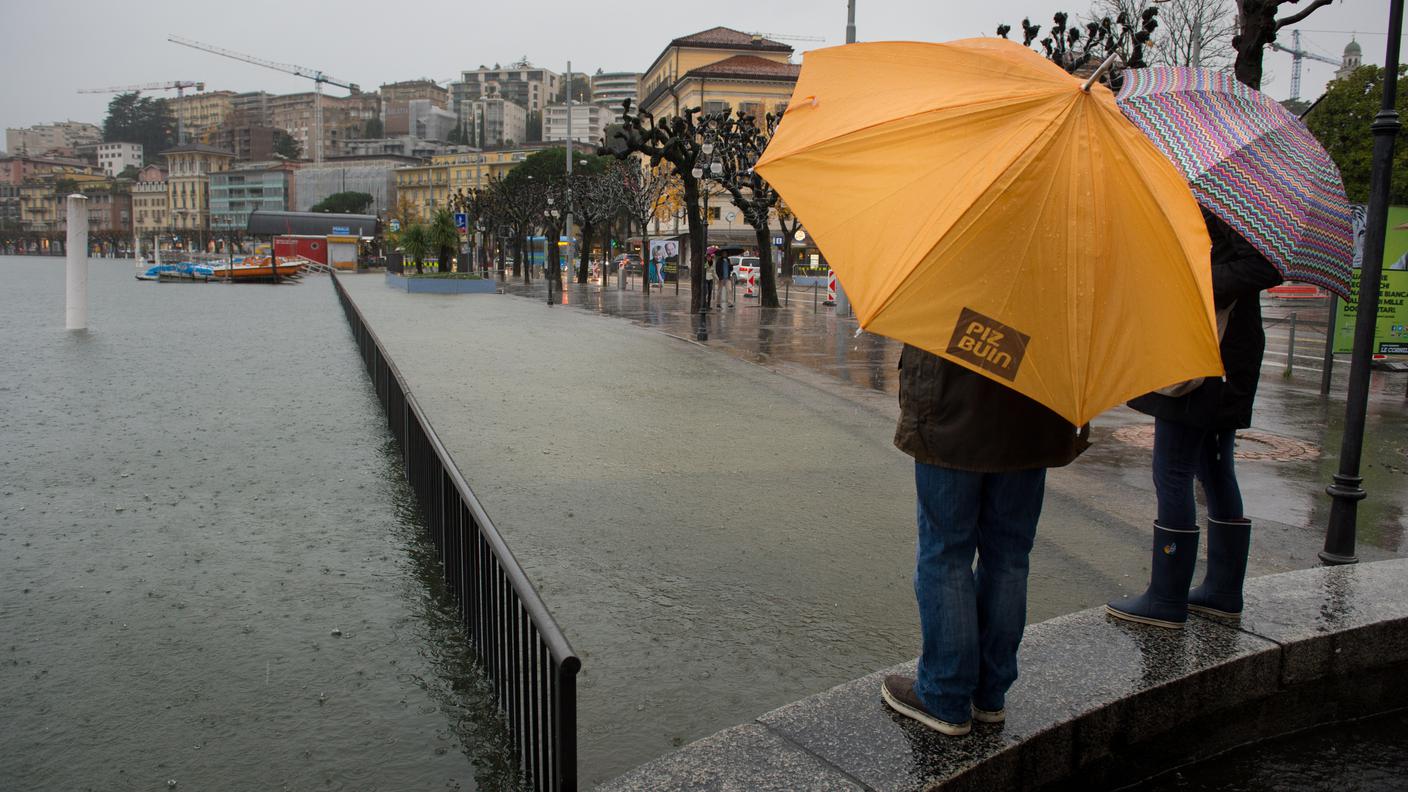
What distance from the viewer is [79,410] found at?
36.2 ft

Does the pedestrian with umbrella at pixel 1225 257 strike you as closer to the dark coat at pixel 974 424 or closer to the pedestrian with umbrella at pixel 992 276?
the pedestrian with umbrella at pixel 992 276

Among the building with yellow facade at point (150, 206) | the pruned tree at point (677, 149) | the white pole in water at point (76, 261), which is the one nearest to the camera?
the white pole in water at point (76, 261)

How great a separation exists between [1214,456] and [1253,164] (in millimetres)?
1083

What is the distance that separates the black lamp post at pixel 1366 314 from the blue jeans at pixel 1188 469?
54.0 inches

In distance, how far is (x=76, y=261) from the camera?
21.1m

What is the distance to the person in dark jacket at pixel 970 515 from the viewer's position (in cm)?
306

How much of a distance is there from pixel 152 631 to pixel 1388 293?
A: 12901 mm

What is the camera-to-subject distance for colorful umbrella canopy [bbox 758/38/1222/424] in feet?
9.22

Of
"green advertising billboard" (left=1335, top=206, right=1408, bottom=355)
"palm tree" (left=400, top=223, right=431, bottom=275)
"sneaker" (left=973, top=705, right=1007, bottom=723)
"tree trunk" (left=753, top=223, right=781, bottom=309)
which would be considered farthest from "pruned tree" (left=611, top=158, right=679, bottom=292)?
"sneaker" (left=973, top=705, right=1007, bottom=723)

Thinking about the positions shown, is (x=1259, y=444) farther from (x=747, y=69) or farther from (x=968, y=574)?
(x=747, y=69)

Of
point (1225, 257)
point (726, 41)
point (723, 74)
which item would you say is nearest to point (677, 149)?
point (1225, 257)

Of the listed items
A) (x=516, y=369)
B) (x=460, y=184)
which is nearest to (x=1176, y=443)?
(x=516, y=369)

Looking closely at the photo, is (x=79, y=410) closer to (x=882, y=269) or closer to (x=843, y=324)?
(x=882, y=269)

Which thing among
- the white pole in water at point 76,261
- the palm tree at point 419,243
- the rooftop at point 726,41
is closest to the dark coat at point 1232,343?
the white pole in water at point 76,261
